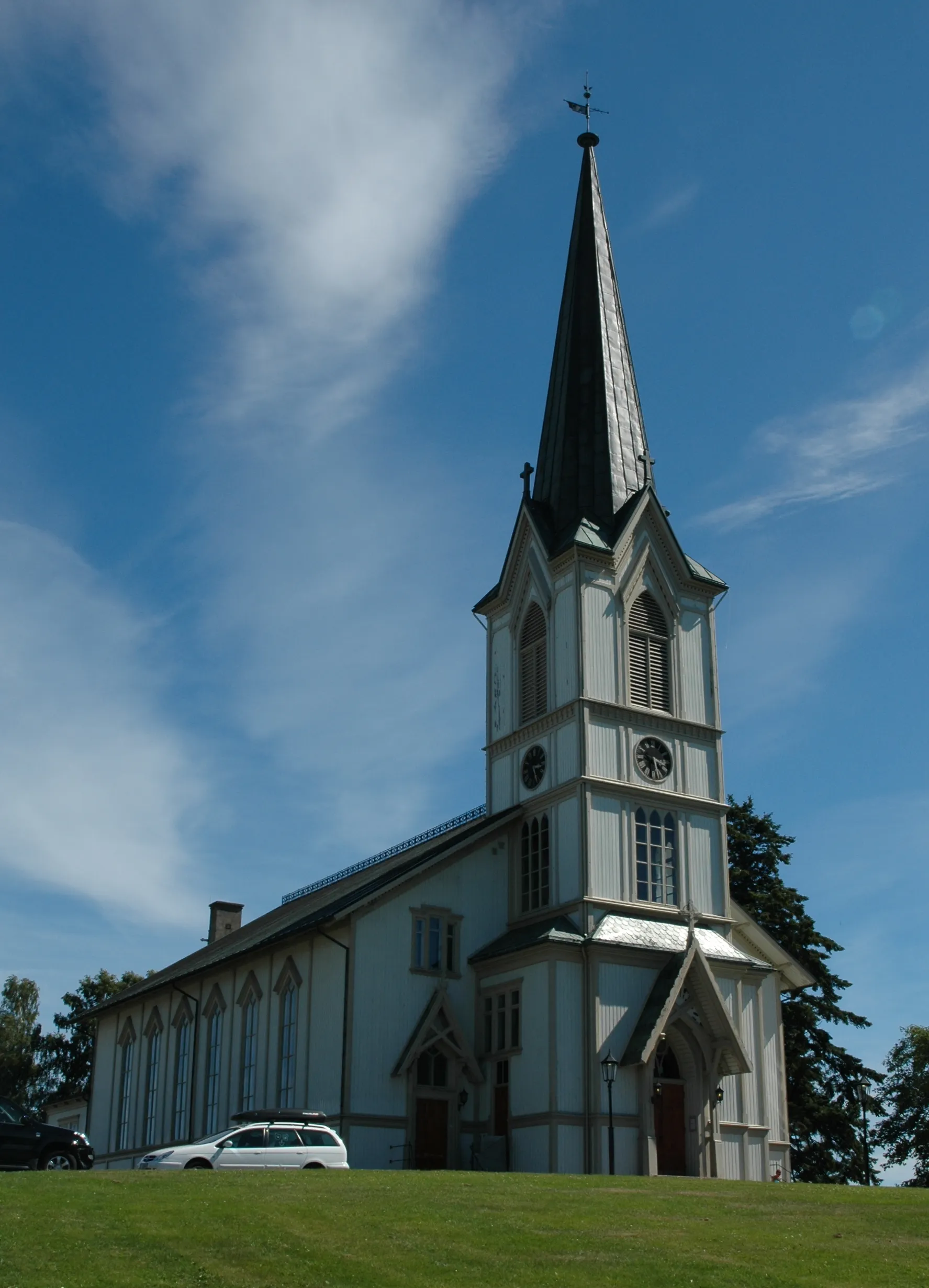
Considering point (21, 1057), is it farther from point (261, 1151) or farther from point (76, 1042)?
point (261, 1151)

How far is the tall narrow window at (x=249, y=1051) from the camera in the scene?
4491 centimetres

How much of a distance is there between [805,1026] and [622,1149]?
21.2 metres

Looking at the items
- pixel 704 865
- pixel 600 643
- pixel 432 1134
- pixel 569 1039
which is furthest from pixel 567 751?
pixel 432 1134

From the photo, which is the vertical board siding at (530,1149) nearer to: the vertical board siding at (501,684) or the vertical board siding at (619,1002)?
the vertical board siding at (619,1002)

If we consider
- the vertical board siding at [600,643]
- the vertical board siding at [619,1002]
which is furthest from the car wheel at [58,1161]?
the vertical board siding at [600,643]

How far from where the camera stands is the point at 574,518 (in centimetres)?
4675

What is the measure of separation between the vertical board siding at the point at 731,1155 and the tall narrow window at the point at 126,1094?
80.8 ft

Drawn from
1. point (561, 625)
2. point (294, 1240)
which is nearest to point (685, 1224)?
point (294, 1240)

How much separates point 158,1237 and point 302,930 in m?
23.1

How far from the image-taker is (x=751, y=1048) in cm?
4206

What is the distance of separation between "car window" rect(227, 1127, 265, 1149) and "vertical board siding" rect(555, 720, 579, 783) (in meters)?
15.3

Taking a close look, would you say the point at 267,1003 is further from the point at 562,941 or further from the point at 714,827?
the point at 714,827

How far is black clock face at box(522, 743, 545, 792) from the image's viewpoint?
44.2 meters

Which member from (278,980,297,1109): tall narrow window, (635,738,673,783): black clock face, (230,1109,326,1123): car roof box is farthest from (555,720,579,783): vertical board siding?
(230,1109,326,1123): car roof box
